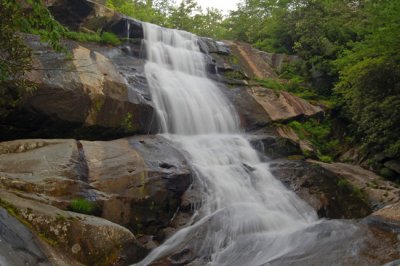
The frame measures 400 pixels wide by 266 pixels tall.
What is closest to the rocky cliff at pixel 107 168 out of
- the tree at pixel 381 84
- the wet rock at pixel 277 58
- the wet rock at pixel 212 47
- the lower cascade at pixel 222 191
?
the lower cascade at pixel 222 191

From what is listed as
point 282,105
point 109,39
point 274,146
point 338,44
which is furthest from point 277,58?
point 109,39

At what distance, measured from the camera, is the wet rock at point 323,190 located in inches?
435

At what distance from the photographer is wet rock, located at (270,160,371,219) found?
11.1 m

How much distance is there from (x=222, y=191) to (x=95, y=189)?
334cm

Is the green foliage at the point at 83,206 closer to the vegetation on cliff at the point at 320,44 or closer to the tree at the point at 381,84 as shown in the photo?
the vegetation on cliff at the point at 320,44

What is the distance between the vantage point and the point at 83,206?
27.8 feet

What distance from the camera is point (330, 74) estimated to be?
18.9m

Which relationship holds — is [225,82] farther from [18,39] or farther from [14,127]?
[18,39]

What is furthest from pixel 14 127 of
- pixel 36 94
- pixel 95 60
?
pixel 95 60

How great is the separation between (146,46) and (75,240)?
11.5m

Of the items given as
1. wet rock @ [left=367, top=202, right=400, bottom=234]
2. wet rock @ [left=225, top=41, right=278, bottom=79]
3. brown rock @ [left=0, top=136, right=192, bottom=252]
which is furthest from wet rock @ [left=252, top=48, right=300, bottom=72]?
wet rock @ [left=367, top=202, right=400, bottom=234]

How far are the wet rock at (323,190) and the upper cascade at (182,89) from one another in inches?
125

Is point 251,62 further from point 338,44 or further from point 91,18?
point 91,18

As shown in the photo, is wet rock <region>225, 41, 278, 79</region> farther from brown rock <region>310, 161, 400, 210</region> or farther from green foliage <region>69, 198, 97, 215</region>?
green foliage <region>69, 198, 97, 215</region>
